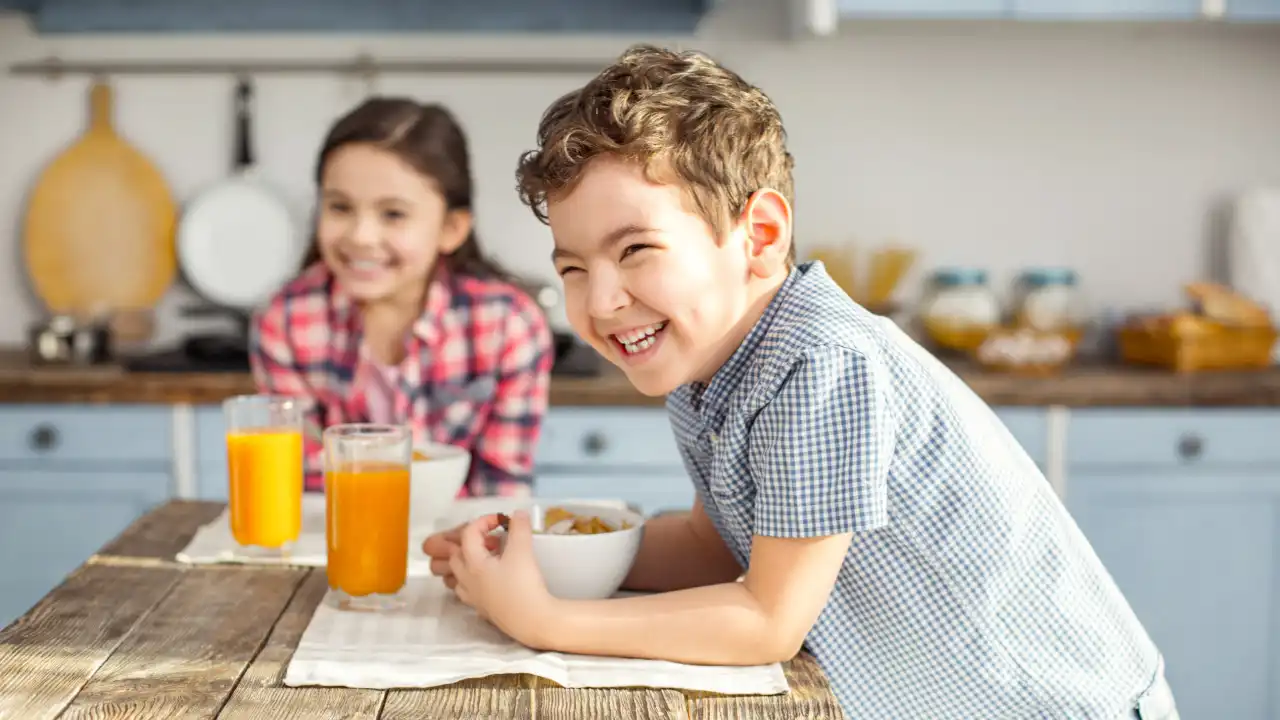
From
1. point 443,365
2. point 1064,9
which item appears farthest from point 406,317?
point 1064,9

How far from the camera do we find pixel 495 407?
1947 mm

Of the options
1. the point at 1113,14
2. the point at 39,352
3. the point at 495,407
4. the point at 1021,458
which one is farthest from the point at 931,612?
the point at 39,352

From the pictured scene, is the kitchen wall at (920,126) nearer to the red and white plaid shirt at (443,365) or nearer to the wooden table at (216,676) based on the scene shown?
the red and white plaid shirt at (443,365)

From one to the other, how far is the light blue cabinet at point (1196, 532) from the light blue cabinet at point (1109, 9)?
0.81 meters

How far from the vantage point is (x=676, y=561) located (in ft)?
3.76

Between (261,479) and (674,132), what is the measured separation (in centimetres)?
A: 51

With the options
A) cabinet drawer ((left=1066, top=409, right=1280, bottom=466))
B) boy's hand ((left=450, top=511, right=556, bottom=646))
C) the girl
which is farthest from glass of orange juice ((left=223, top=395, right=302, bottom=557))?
cabinet drawer ((left=1066, top=409, right=1280, bottom=466))

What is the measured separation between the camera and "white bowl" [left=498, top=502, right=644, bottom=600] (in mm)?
1008

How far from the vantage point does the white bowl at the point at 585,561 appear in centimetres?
101

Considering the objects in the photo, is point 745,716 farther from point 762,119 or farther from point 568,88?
point 568,88

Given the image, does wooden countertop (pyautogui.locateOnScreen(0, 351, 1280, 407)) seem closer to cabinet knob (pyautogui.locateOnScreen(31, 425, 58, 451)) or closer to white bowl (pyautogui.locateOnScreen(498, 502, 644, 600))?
cabinet knob (pyautogui.locateOnScreen(31, 425, 58, 451))

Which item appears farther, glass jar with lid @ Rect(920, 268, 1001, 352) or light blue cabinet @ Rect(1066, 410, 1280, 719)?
glass jar with lid @ Rect(920, 268, 1001, 352)

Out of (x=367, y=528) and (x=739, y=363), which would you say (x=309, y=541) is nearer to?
(x=367, y=528)

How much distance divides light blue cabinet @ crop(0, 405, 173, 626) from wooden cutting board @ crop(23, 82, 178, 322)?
20.7 inches
